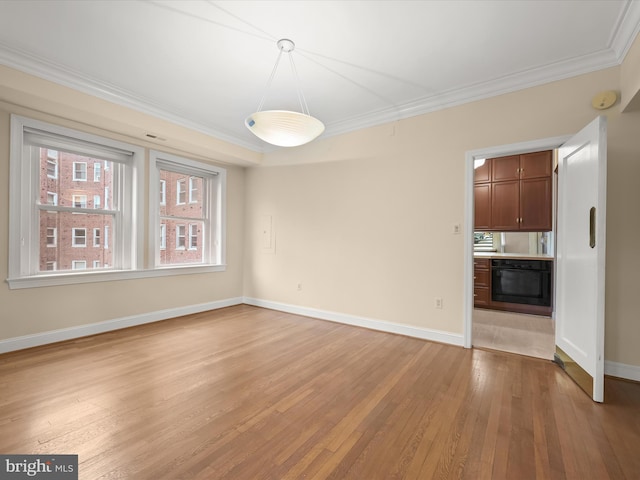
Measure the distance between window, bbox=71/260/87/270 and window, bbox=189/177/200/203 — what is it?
5.61ft

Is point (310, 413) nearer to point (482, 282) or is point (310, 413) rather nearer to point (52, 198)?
point (52, 198)

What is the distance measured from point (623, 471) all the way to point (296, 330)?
9.97 ft

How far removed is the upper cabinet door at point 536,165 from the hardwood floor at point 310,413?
327 cm

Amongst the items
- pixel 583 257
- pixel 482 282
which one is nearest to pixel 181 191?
pixel 583 257

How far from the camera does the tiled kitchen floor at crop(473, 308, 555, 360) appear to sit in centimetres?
335

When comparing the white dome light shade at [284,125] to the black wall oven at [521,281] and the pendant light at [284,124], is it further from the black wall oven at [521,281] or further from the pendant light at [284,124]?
the black wall oven at [521,281]

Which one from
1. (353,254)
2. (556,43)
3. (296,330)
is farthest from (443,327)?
(556,43)

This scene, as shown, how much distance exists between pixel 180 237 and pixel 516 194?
5.59 metres

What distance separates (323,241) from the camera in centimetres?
454

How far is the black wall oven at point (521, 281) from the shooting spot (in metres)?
4.79

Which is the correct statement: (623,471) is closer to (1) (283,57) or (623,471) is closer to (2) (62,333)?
(1) (283,57)

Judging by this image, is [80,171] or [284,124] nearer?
[284,124]

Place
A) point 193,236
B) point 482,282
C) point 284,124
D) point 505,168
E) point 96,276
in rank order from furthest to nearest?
point 482,282
point 505,168
point 193,236
point 96,276
point 284,124

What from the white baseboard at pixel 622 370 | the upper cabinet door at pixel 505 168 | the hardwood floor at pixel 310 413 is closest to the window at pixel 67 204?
the hardwood floor at pixel 310 413
